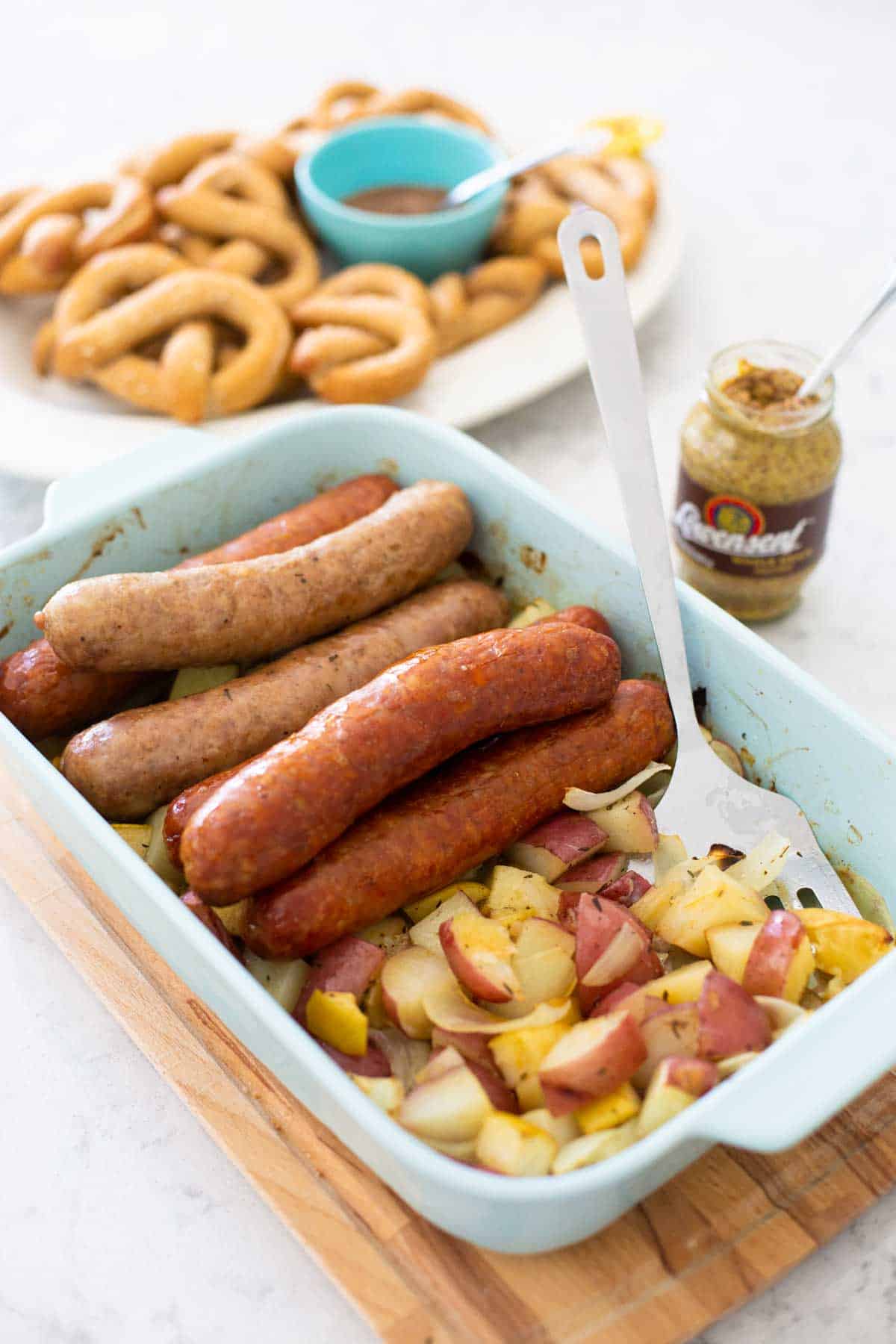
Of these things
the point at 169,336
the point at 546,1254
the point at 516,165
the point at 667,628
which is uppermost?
the point at 516,165

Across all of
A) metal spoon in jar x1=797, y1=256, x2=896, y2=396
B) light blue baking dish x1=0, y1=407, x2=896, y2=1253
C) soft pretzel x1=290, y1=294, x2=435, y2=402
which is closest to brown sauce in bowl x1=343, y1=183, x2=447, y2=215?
soft pretzel x1=290, y1=294, x2=435, y2=402

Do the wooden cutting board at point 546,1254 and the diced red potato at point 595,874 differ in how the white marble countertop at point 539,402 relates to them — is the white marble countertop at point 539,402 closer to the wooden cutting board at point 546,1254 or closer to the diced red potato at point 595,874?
the wooden cutting board at point 546,1254

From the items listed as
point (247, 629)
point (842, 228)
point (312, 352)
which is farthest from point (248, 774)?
point (842, 228)

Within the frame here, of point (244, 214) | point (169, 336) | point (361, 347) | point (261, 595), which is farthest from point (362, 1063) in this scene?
point (244, 214)

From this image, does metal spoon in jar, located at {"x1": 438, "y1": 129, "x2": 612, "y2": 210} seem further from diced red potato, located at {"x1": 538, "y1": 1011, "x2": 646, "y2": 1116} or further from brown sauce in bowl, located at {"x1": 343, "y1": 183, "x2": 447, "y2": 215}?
diced red potato, located at {"x1": 538, "y1": 1011, "x2": 646, "y2": 1116}

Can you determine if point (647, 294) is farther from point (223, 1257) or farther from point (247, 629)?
point (223, 1257)

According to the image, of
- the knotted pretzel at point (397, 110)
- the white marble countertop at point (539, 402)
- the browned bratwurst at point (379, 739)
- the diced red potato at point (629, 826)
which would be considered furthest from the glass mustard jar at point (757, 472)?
the knotted pretzel at point (397, 110)

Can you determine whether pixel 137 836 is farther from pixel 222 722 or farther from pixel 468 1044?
pixel 468 1044
